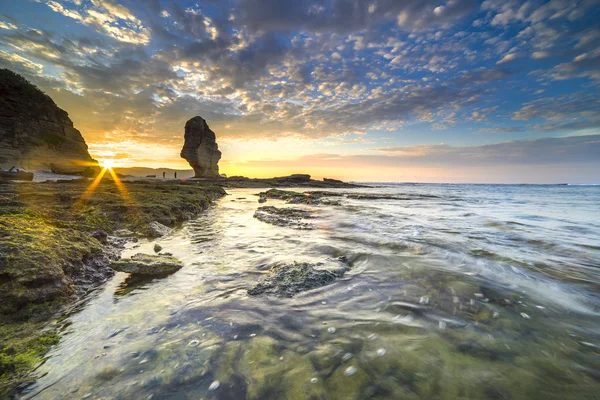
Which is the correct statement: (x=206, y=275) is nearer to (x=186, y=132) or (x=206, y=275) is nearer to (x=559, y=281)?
(x=559, y=281)

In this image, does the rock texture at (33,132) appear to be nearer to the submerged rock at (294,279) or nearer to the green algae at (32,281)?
the green algae at (32,281)

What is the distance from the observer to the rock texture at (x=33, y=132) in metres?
25.6

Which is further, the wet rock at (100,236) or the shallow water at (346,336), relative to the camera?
the wet rock at (100,236)

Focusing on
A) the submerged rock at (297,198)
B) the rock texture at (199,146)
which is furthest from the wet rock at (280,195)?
the rock texture at (199,146)

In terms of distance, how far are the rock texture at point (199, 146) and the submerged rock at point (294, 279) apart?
196 feet

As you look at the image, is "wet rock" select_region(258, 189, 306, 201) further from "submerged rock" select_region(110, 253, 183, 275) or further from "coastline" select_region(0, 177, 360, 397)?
"submerged rock" select_region(110, 253, 183, 275)

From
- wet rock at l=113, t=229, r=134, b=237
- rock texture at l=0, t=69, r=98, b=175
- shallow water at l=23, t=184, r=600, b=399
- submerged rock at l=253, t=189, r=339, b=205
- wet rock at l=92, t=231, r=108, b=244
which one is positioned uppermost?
rock texture at l=0, t=69, r=98, b=175

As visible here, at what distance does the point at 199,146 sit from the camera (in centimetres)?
5816

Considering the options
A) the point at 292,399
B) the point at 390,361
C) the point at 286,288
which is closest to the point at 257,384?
the point at 292,399

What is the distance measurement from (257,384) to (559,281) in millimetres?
5810

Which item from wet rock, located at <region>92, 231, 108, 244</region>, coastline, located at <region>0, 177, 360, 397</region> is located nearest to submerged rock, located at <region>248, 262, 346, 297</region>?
coastline, located at <region>0, 177, 360, 397</region>

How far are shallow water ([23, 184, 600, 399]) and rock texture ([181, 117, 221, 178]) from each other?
5883 centimetres

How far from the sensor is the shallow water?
6.79 ft

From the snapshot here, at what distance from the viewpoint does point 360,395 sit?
77.8 inches
